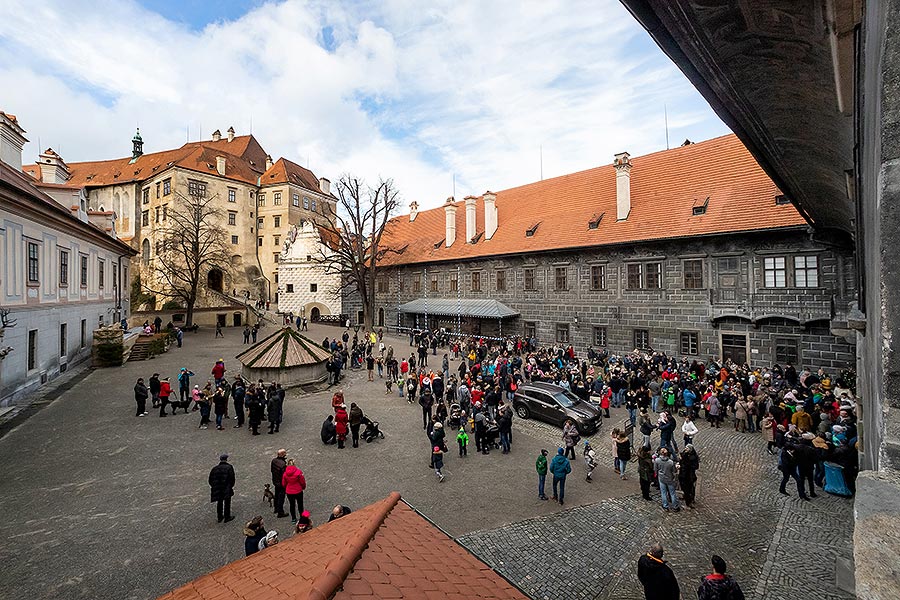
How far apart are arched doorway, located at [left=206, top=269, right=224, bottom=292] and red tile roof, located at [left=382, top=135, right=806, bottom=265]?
26.9 meters

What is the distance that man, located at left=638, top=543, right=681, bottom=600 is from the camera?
5.55 metres

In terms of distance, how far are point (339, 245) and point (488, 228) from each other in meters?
15.7

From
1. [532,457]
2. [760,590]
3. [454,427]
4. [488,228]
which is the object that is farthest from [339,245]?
[760,590]

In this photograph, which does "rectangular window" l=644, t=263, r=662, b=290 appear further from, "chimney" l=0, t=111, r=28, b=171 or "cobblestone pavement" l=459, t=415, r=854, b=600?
"chimney" l=0, t=111, r=28, b=171

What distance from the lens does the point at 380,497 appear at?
31.1 ft

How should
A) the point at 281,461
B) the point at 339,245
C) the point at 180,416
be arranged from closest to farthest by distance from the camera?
the point at 281,461 → the point at 180,416 → the point at 339,245

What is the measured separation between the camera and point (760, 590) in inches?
260

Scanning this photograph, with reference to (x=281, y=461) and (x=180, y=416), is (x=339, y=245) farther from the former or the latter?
(x=281, y=461)

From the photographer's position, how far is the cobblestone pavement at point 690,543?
22.2 feet

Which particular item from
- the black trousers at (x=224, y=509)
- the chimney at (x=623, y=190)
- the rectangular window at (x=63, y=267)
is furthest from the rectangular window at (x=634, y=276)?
the rectangular window at (x=63, y=267)

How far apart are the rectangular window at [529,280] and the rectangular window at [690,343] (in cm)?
962

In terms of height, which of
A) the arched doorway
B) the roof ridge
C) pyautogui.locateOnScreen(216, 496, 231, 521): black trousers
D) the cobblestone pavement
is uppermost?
the arched doorway

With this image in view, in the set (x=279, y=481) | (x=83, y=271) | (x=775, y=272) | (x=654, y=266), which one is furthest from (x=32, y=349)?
(x=775, y=272)

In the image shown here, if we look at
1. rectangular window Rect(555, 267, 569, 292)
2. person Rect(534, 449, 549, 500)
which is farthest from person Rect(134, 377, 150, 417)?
rectangular window Rect(555, 267, 569, 292)
